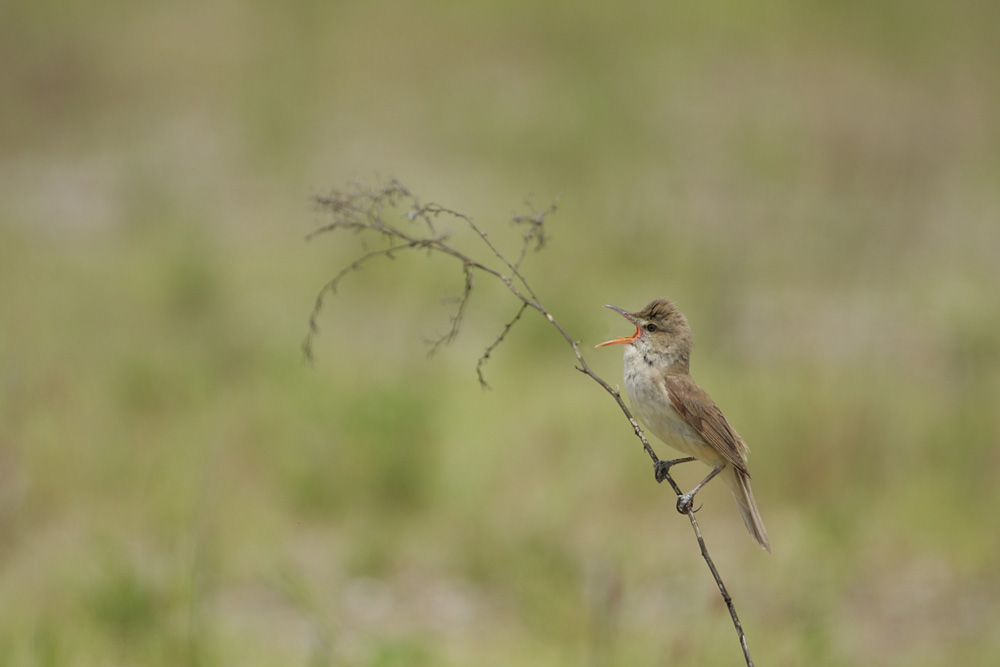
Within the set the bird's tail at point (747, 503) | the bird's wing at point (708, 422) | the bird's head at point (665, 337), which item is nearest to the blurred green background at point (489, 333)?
the bird's head at point (665, 337)

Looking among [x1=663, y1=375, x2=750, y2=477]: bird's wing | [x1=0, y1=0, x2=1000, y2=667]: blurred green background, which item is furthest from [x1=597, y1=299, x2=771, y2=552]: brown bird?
[x1=0, y1=0, x2=1000, y2=667]: blurred green background

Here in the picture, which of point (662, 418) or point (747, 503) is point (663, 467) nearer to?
point (662, 418)

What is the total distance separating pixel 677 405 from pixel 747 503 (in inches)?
11.9

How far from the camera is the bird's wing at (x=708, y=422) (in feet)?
8.94

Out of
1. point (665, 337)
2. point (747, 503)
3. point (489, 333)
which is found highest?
point (489, 333)

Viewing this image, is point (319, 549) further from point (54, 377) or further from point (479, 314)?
point (479, 314)

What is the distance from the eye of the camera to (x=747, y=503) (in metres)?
2.71

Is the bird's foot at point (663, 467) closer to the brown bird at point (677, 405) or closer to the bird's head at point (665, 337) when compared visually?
the brown bird at point (677, 405)

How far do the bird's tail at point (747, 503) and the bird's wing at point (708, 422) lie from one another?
0.05 meters

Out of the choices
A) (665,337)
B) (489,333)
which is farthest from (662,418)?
(489,333)

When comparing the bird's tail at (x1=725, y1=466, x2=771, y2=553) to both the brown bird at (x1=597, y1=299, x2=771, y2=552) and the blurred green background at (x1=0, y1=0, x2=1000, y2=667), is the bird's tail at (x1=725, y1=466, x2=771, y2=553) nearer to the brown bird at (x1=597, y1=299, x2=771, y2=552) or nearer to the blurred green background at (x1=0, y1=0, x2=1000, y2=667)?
the brown bird at (x1=597, y1=299, x2=771, y2=552)

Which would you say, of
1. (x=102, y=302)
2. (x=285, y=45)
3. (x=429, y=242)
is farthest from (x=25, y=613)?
(x=285, y=45)

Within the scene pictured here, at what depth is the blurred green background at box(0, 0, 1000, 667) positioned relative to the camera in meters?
4.77

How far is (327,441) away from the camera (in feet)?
18.8
